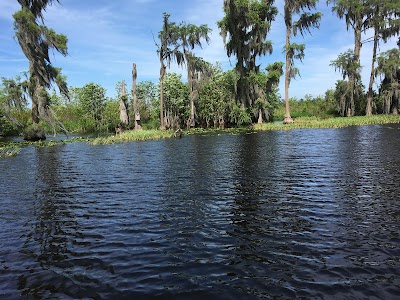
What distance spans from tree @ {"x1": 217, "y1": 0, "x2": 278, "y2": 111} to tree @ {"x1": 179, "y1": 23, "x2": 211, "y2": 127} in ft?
10.9

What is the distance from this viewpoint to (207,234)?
318 inches

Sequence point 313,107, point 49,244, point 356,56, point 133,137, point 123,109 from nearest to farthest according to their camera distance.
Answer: point 49,244, point 133,137, point 123,109, point 356,56, point 313,107

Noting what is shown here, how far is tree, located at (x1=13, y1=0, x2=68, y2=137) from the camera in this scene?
1544 inches

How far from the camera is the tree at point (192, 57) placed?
50312mm

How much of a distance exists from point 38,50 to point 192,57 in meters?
23.4

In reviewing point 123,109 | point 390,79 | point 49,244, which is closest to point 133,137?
point 123,109

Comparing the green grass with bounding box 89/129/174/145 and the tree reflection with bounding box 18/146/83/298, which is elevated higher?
the green grass with bounding box 89/129/174/145

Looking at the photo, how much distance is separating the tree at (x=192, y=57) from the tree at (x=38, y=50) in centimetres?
1814

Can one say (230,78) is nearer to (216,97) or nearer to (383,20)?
(216,97)

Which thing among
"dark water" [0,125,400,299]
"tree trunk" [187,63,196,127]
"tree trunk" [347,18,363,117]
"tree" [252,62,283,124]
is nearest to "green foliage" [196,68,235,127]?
"tree trunk" [187,63,196,127]

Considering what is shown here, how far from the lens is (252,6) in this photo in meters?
49.3

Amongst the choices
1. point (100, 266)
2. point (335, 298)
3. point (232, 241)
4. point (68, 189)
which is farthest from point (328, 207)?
point (68, 189)

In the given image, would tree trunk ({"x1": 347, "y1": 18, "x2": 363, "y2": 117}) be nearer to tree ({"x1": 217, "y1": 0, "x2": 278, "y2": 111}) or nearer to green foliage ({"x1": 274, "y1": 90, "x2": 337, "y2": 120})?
green foliage ({"x1": 274, "y1": 90, "x2": 337, "y2": 120})

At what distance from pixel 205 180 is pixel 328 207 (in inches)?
235
